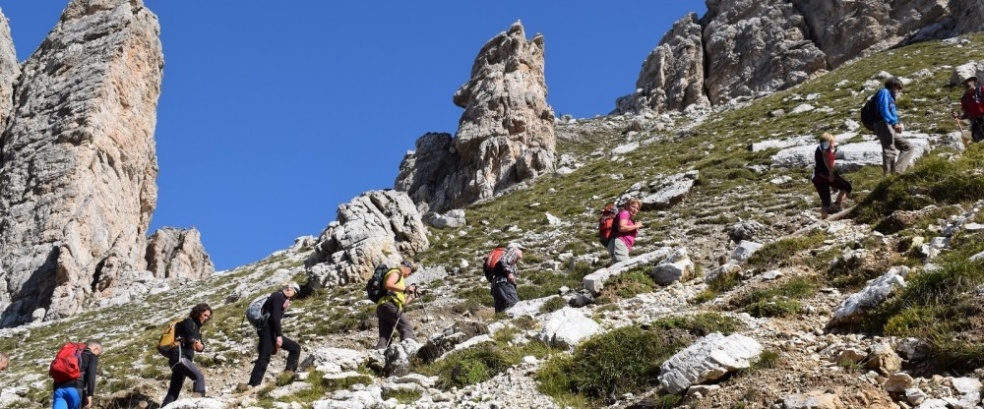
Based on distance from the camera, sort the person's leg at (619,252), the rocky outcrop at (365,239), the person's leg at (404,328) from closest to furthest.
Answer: the person's leg at (404,328)
the person's leg at (619,252)
the rocky outcrop at (365,239)

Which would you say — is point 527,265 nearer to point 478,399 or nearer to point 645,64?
point 478,399

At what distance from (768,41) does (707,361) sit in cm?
7045

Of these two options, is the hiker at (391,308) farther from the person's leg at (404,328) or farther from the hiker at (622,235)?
the hiker at (622,235)

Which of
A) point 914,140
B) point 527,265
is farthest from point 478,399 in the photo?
point 914,140

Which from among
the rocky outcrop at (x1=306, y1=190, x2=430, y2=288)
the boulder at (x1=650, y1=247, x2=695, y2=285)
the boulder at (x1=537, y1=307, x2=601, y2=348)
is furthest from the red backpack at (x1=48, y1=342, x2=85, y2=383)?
the rocky outcrop at (x1=306, y1=190, x2=430, y2=288)

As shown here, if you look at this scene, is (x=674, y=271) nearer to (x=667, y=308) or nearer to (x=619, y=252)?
(x=667, y=308)

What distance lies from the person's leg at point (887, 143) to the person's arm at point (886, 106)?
0.58 feet

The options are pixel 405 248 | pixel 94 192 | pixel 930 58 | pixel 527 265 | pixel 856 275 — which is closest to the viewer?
pixel 856 275

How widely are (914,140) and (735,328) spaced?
48.4ft

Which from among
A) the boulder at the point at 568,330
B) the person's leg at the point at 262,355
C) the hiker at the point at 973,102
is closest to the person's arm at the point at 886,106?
the hiker at the point at 973,102

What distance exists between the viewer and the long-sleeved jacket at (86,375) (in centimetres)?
1269

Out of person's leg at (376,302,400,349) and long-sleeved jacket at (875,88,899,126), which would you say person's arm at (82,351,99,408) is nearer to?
person's leg at (376,302,400,349)

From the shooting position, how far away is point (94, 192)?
57906mm

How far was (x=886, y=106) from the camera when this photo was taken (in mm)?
17344
